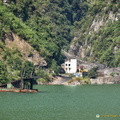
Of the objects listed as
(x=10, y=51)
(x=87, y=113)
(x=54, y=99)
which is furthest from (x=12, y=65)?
(x=87, y=113)

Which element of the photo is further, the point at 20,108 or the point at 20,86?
the point at 20,86

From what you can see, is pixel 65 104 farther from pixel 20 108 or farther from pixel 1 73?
pixel 1 73

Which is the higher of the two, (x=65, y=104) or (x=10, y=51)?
(x=10, y=51)

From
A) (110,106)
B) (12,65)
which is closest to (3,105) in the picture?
(110,106)

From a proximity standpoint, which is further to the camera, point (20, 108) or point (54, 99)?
point (54, 99)

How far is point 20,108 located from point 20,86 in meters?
55.1

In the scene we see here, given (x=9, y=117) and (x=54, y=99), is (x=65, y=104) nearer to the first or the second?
(x=54, y=99)

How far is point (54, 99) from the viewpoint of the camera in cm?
12150

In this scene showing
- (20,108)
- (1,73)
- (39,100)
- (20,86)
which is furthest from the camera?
(1,73)

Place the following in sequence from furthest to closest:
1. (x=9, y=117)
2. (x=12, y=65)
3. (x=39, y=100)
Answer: (x=12, y=65), (x=39, y=100), (x=9, y=117)

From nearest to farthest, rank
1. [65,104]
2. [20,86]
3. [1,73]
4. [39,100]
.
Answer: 1. [65,104]
2. [39,100]
3. [20,86]
4. [1,73]

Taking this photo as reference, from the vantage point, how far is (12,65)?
18550cm

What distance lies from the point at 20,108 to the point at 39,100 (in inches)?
746

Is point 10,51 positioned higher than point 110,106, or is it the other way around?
point 10,51
